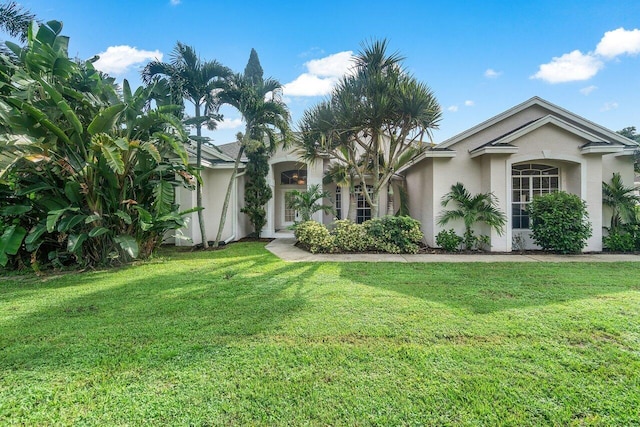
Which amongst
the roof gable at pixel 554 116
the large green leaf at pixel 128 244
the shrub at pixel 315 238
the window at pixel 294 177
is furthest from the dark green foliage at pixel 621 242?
the large green leaf at pixel 128 244

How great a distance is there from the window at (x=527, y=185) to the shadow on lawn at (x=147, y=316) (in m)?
8.68

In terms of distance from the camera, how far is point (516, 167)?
10.3 metres

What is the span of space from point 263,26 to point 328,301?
12.2 metres

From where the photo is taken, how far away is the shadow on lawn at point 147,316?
120 inches

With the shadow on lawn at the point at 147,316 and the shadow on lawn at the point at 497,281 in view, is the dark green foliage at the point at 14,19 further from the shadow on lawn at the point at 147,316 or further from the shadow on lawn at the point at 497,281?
the shadow on lawn at the point at 497,281

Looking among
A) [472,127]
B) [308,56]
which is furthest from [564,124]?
[308,56]

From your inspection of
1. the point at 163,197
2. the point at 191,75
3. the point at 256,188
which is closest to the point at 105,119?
the point at 163,197

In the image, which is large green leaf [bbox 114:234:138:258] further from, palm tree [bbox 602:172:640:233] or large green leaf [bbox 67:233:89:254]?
Result: palm tree [bbox 602:172:640:233]

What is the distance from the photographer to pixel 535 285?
18.1ft

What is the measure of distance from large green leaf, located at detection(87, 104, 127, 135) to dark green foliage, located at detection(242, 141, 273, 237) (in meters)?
6.46

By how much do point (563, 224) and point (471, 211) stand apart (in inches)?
106

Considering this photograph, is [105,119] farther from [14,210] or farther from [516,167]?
[516,167]

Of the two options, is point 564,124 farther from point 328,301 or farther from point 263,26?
point 263,26

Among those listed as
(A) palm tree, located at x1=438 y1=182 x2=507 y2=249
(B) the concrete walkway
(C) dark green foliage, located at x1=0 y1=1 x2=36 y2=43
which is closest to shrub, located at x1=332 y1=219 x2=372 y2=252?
(B) the concrete walkway
